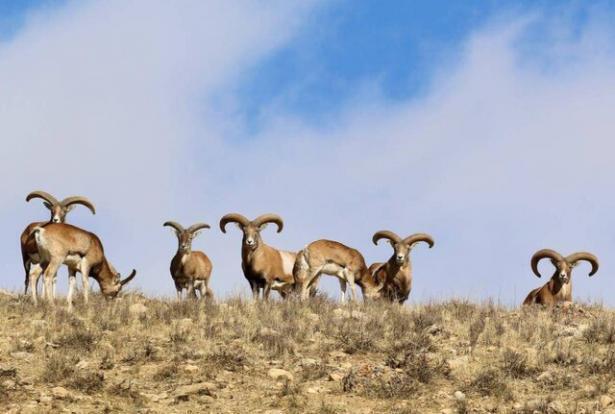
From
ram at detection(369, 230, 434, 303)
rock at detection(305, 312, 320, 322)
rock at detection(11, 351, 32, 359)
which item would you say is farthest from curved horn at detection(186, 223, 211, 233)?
rock at detection(11, 351, 32, 359)

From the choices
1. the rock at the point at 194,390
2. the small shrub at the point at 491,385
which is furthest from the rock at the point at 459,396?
the rock at the point at 194,390

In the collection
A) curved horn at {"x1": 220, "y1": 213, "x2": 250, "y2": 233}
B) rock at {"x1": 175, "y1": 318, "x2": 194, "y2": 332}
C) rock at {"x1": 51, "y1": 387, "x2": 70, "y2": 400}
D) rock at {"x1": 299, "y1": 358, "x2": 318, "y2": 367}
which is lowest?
rock at {"x1": 51, "y1": 387, "x2": 70, "y2": 400}

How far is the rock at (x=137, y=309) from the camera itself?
750 inches

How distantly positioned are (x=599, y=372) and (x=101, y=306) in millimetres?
8846

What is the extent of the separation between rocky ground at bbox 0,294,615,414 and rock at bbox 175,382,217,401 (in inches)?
0.8

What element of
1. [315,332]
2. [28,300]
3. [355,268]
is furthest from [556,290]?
[28,300]

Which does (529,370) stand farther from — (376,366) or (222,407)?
(222,407)

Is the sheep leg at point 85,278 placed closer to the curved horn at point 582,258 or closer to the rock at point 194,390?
the rock at point 194,390

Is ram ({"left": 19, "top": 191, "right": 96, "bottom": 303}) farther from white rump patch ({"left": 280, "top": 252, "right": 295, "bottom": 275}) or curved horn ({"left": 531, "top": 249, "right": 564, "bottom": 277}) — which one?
curved horn ({"left": 531, "top": 249, "right": 564, "bottom": 277})

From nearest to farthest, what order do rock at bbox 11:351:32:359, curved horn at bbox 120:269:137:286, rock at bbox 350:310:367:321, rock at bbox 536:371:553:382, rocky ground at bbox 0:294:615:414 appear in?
rocky ground at bbox 0:294:615:414
rock at bbox 536:371:553:382
rock at bbox 11:351:32:359
rock at bbox 350:310:367:321
curved horn at bbox 120:269:137:286

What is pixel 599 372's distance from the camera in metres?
16.0

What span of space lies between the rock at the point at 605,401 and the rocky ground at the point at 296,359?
26 millimetres

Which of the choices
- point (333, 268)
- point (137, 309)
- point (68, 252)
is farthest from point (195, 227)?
point (137, 309)

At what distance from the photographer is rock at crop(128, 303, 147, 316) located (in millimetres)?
19052
